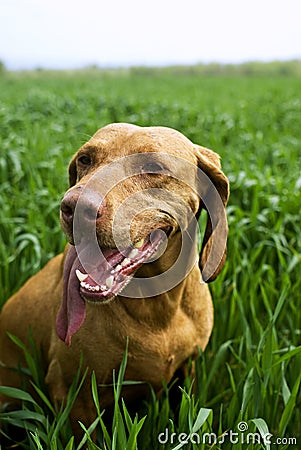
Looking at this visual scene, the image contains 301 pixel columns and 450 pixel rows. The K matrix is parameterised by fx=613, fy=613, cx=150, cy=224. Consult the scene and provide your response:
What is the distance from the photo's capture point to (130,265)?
204 centimetres

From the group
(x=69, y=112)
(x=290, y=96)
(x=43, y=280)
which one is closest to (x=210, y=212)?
A: (x=43, y=280)

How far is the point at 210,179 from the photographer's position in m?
2.29

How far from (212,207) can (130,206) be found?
0.45m

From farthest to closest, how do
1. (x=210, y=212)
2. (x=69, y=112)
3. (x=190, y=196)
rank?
(x=69, y=112)
(x=210, y=212)
(x=190, y=196)

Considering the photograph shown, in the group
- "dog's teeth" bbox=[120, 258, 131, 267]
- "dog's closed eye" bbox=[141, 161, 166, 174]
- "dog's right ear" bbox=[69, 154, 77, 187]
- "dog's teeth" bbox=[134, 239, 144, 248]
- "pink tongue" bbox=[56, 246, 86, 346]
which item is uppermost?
"dog's closed eye" bbox=[141, 161, 166, 174]

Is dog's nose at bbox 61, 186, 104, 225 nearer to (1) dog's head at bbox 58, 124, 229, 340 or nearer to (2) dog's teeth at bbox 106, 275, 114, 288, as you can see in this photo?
→ (1) dog's head at bbox 58, 124, 229, 340

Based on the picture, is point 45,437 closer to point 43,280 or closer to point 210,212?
point 43,280

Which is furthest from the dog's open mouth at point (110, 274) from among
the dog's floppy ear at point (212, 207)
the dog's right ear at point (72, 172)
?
the dog's right ear at point (72, 172)

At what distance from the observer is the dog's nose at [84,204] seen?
6.07 ft

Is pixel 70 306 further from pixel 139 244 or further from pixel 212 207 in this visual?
pixel 212 207

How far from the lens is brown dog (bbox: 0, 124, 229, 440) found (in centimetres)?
198

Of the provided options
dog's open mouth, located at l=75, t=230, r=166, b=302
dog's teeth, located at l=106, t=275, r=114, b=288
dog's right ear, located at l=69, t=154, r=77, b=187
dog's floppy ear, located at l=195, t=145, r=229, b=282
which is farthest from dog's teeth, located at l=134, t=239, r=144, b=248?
dog's right ear, located at l=69, t=154, r=77, b=187

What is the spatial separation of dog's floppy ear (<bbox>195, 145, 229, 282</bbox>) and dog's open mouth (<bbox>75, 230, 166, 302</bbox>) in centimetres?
38

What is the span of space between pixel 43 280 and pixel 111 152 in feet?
2.56
